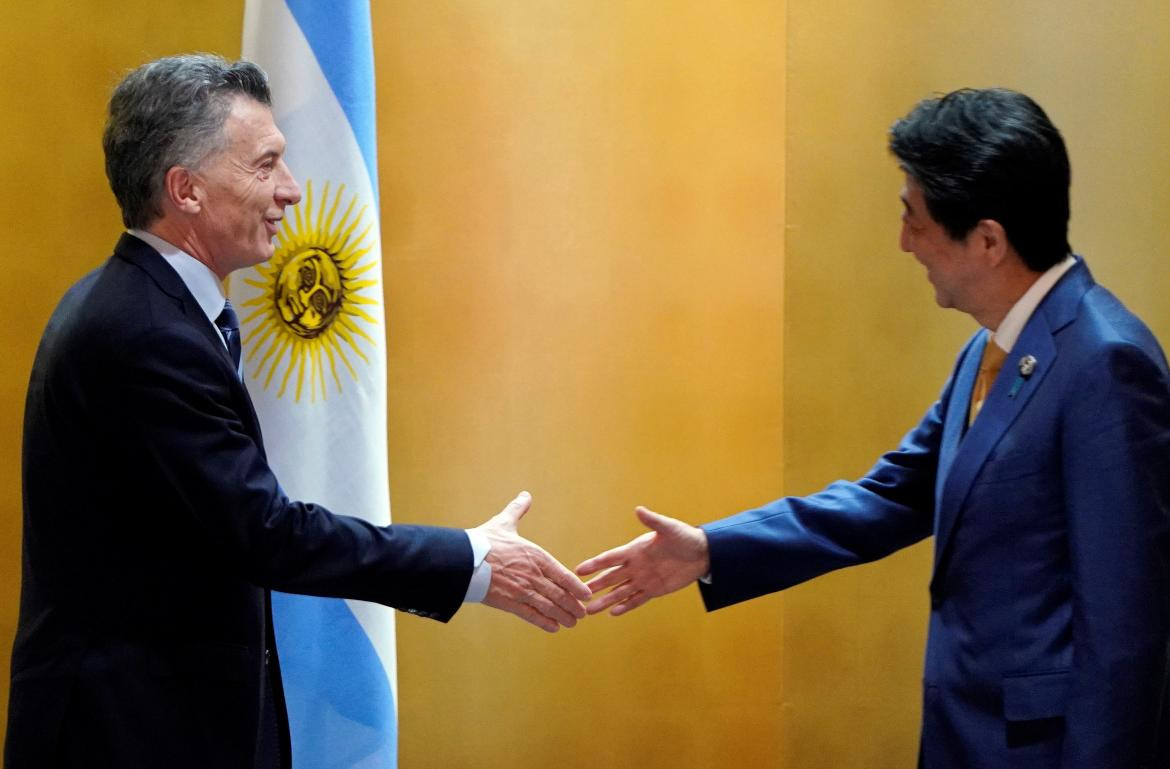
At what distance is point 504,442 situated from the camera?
3.62 metres

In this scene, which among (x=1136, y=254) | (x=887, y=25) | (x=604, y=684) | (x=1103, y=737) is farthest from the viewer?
(x=604, y=684)

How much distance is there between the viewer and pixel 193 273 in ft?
6.68

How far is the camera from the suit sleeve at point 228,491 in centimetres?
186

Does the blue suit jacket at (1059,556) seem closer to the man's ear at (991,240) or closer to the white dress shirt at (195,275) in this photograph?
the man's ear at (991,240)

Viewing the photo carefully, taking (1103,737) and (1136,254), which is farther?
(1136,254)

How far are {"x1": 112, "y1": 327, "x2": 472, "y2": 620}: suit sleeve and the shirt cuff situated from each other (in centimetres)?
11

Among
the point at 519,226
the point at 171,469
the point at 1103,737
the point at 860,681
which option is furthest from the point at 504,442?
the point at 1103,737

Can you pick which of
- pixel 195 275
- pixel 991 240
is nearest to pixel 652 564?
pixel 991 240

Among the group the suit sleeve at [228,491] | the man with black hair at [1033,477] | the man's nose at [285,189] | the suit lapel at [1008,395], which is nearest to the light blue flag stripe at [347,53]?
the man's nose at [285,189]

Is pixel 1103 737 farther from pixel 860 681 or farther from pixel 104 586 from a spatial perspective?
pixel 860 681

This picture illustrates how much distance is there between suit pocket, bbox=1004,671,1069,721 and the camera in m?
1.85

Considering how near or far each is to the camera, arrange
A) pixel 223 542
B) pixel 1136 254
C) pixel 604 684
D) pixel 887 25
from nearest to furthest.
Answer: pixel 223 542, pixel 1136 254, pixel 887 25, pixel 604 684

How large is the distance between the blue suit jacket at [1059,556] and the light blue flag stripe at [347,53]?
1.51 m

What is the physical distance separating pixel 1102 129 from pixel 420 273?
179cm
